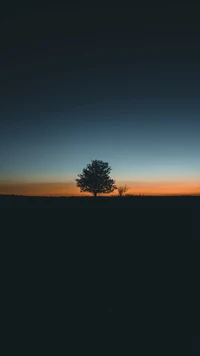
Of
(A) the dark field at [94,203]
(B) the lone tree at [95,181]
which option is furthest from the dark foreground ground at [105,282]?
(B) the lone tree at [95,181]

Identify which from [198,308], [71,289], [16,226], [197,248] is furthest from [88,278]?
[16,226]

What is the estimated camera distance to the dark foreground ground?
6.79m

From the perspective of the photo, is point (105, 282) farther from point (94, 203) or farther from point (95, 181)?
point (95, 181)

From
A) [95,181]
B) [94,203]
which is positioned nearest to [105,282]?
[94,203]

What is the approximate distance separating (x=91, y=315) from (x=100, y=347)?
3.75 ft

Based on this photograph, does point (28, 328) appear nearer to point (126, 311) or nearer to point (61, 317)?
point (61, 317)

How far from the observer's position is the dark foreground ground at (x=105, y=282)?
679 centimetres

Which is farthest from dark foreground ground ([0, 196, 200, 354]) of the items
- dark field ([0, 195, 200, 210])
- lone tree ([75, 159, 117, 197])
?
lone tree ([75, 159, 117, 197])

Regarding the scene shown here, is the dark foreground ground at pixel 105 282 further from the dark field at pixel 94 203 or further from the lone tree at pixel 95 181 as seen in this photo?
the lone tree at pixel 95 181

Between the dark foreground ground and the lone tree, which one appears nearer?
the dark foreground ground

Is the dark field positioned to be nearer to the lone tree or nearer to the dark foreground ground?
the dark foreground ground

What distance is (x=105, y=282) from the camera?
29.6 ft

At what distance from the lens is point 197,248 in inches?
467

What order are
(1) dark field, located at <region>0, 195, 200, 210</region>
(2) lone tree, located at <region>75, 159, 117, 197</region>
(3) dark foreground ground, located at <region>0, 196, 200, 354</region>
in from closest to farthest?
(3) dark foreground ground, located at <region>0, 196, 200, 354</region> → (1) dark field, located at <region>0, 195, 200, 210</region> → (2) lone tree, located at <region>75, 159, 117, 197</region>
